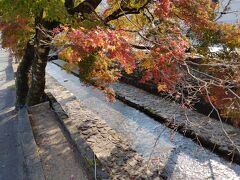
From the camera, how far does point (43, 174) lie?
7.03m

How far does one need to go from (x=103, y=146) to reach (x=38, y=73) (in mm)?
3684

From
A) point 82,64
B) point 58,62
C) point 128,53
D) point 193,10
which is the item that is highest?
point 193,10

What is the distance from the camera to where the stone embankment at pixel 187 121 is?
8266 millimetres

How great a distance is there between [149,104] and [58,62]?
12.7 m

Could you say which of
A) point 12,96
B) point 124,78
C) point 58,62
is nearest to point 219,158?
point 124,78

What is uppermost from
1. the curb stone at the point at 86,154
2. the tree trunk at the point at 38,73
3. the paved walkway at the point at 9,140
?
the tree trunk at the point at 38,73

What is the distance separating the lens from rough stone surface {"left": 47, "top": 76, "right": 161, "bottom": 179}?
733 cm

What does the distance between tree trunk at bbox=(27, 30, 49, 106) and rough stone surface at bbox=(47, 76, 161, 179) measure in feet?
2.01

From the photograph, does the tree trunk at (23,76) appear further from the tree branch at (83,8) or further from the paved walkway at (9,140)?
the tree branch at (83,8)

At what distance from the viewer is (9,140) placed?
989cm

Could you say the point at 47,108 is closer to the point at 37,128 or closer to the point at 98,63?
the point at 37,128

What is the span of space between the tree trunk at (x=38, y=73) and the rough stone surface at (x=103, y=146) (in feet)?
2.01

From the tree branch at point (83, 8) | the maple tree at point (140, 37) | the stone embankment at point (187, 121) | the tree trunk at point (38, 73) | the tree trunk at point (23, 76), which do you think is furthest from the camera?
the tree trunk at point (23, 76)

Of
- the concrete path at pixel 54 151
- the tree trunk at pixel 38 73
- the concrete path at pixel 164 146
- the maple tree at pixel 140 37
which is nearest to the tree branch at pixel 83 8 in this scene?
the maple tree at pixel 140 37
